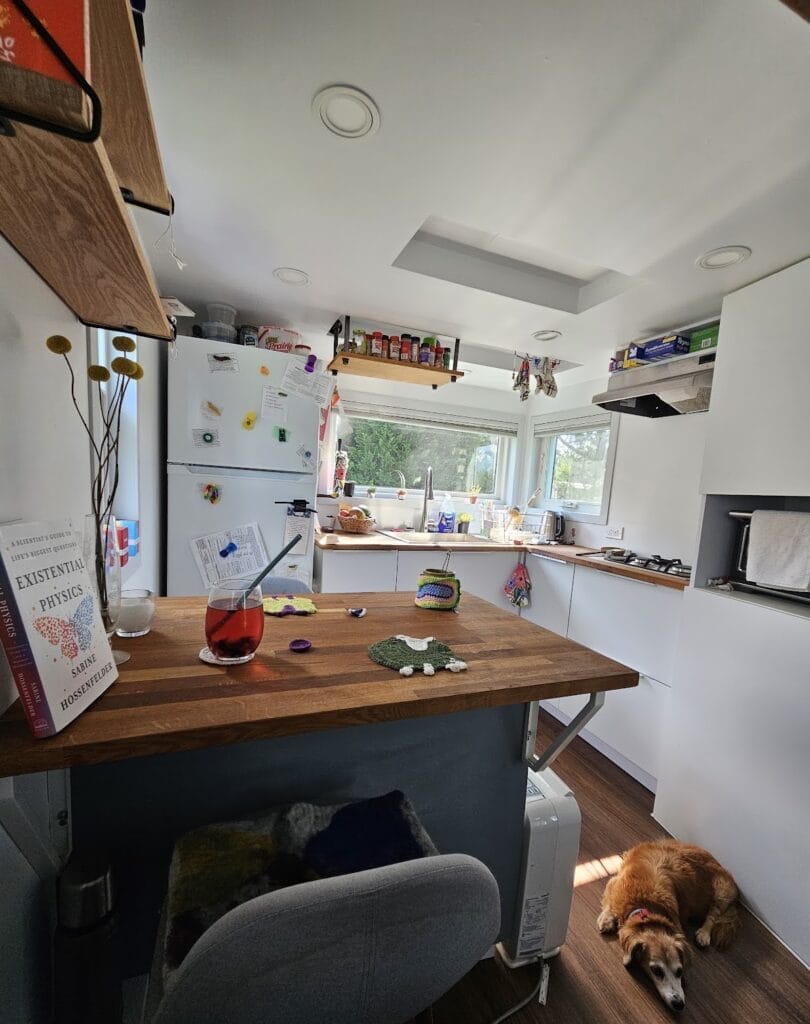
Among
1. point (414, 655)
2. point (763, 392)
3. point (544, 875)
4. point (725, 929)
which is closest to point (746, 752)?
point (725, 929)

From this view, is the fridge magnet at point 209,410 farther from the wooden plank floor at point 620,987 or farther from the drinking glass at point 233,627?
the wooden plank floor at point 620,987

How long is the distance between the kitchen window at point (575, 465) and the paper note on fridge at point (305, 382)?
188 cm

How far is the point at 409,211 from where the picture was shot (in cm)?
134

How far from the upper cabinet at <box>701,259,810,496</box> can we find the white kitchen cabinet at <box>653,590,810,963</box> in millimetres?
453

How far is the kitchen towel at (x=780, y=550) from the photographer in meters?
1.38

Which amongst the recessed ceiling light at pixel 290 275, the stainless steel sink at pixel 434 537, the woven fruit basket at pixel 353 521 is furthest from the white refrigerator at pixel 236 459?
the stainless steel sink at pixel 434 537

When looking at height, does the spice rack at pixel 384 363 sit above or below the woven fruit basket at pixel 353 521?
above

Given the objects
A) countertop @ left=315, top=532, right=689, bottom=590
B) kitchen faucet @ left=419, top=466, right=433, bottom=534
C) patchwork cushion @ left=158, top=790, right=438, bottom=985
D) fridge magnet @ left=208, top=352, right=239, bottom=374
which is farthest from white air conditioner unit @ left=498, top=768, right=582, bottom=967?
kitchen faucet @ left=419, top=466, right=433, bottom=534

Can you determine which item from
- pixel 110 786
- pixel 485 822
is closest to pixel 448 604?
pixel 485 822

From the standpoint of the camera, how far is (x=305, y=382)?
2221 millimetres

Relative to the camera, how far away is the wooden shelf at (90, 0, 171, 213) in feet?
1.74

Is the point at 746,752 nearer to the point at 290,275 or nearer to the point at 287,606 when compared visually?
the point at 287,606

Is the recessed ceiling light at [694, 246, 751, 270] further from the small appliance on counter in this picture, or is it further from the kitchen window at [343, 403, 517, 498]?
the kitchen window at [343, 403, 517, 498]

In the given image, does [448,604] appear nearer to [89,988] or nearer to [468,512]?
[89,988]
